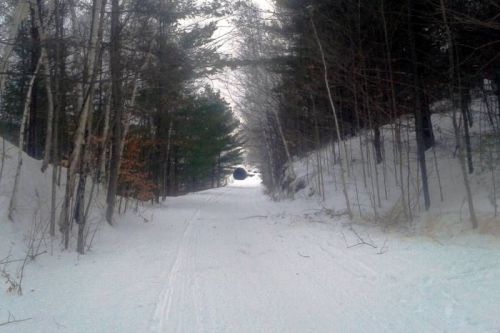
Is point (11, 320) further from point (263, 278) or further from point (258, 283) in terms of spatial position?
point (263, 278)

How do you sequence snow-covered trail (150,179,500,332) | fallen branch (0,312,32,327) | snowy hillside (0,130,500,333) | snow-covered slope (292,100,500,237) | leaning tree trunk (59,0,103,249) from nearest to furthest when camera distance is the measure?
1. snow-covered trail (150,179,500,332)
2. snowy hillside (0,130,500,333)
3. fallen branch (0,312,32,327)
4. leaning tree trunk (59,0,103,249)
5. snow-covered slope (292,100,500,237)

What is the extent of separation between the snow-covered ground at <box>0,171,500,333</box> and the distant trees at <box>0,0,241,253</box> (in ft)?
7.69

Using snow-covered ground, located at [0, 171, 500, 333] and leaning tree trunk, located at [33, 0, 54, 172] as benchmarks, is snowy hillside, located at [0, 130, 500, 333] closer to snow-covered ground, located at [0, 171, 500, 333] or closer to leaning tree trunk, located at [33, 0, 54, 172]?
snow-covered ground, located at [0, 171, 500, 333]

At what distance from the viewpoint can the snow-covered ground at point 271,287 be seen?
469cm

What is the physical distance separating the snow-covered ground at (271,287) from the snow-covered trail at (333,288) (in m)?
0.01

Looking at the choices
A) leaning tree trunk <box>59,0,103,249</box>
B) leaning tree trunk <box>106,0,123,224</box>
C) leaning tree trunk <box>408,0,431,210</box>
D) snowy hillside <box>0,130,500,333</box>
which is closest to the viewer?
snowy hillside <box>0,130,500,333</box>

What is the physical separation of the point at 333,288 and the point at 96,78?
7489 mm

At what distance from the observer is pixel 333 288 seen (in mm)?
5879

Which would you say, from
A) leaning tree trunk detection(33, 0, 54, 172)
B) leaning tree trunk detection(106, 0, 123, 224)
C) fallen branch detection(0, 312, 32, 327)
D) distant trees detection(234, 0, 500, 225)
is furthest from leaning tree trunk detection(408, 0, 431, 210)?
fallen branch detection(0, 312, 32, 327)

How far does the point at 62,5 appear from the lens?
10.1 metres

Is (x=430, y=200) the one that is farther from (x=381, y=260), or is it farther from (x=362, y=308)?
(x=362, y=308)

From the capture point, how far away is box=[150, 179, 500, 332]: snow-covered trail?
4.60m

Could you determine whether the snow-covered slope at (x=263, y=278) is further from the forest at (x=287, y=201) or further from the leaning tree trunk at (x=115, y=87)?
the leaning tree trunk at (x=115, y=87)

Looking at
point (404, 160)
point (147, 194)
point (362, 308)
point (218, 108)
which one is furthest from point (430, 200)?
point (218, 108)
